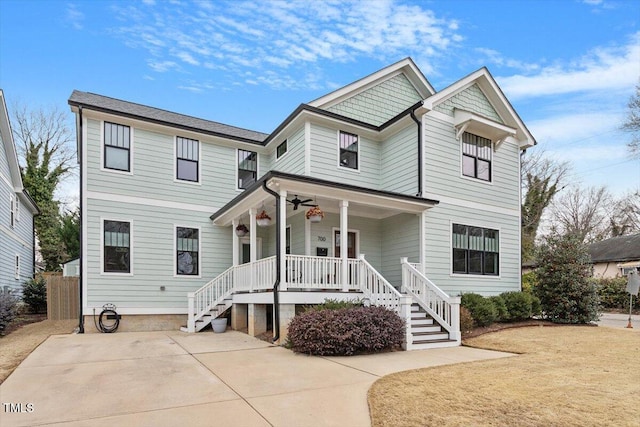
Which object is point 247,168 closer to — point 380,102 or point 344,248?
point 380,102

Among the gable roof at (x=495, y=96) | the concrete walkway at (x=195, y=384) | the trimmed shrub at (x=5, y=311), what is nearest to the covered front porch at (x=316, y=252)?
the concrete walkway at (x=195, y=384)

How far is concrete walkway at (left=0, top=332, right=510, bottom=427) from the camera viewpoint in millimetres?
4539

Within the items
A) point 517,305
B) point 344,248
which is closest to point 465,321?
point 517,305

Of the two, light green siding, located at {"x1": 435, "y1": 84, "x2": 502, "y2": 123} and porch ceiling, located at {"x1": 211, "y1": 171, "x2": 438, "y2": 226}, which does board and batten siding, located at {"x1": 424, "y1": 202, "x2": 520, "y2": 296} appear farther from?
light green siding, located at {"x1": 435, "y1": 84, "x2": 502, "y2": 123}

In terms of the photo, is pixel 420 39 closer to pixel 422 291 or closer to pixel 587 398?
pixel 422 291

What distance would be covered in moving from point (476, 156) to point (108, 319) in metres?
12.8

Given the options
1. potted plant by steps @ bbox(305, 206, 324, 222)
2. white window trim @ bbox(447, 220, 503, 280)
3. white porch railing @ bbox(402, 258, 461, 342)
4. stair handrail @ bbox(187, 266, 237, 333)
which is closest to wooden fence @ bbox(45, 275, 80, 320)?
stair handrail @ bbox(187, 266, 237, 333)

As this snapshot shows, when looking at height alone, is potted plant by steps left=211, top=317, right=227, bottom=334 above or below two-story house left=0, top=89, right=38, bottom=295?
below

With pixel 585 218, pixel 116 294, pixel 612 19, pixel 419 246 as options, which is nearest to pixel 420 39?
pixel 419 246

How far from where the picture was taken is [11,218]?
17859 mm

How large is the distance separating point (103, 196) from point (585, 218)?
38779mm

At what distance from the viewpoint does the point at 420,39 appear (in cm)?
1345

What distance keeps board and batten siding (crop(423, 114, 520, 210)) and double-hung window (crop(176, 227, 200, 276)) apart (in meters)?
7.71

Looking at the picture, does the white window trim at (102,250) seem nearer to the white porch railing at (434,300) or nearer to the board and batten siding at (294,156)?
the board and batten siding at (294,156)
